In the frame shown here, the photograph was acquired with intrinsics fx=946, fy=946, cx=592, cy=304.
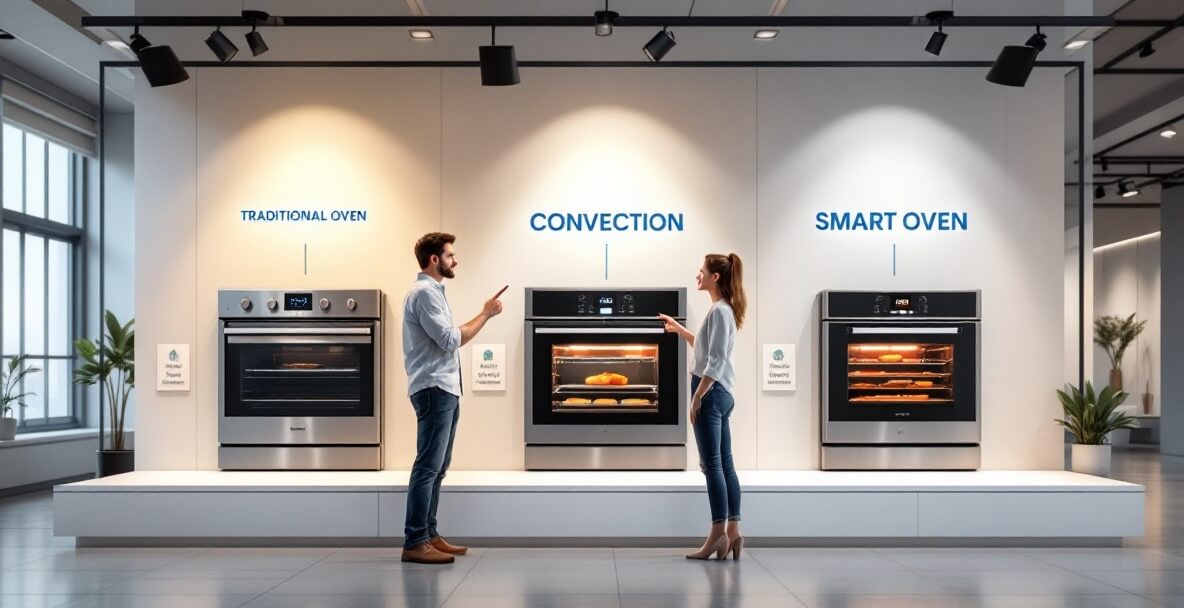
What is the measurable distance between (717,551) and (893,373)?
6.15ft

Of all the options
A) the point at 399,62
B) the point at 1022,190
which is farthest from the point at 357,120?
the point at 1022,190

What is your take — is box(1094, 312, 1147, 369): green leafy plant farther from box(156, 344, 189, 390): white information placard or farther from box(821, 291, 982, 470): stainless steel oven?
box(156, 344, 189, 390): white information placard

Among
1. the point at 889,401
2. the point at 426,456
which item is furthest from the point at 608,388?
the point at 889,401

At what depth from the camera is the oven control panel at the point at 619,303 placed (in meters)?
6.08

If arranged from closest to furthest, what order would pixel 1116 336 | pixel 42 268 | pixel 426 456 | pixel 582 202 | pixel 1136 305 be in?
1. pixel 426 456
2. pixel 582 202
3. pixel 42 268
4. pixel 1116 336
5. pixel 1136 305

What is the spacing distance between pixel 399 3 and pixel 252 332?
240 centimetres

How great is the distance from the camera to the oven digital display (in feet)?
19.9

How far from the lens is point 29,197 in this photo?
9969mm

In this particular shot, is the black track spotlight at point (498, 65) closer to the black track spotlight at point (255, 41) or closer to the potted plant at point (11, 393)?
the black track spotlight at point (255, 41)

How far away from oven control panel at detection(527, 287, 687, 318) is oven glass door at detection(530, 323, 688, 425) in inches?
3.4

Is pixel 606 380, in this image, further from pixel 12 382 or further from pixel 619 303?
pixel 12 382

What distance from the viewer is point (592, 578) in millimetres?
4723

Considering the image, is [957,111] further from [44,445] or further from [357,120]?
[44,445]

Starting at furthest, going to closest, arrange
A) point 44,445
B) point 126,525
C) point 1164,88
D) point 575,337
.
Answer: point 1164,88, point 44,445, point 575,337, point 126,525
